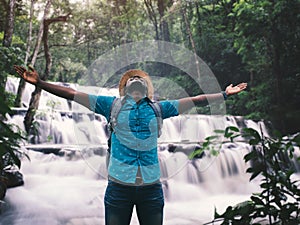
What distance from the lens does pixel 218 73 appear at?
22.4ft

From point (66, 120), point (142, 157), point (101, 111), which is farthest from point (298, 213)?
point (66, 120)

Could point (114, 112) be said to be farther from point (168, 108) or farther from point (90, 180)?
point (90, 180)

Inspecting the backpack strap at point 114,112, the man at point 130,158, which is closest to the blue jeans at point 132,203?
the man at point 130,158

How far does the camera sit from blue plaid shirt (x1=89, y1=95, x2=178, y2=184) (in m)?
0.92

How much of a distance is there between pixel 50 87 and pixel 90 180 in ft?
8.97

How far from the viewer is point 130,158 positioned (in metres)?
0.93

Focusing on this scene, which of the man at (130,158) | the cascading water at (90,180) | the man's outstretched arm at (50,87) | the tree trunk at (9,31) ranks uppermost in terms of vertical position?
the tree trunk at (9,31)

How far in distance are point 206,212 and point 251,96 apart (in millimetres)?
3189

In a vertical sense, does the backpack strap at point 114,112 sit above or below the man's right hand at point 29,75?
below

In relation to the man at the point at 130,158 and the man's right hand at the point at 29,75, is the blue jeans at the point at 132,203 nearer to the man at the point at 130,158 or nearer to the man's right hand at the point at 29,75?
the man at the point at 130,158

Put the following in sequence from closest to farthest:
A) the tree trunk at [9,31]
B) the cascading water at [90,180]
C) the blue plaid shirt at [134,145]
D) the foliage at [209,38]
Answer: the blue plaid shirt at [134,145] → the cascading water at [90,180] → the tree trunk at [9,31] → the foliage at [209,38]

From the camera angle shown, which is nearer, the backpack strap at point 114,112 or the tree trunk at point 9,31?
the backpack strap at point 114,112

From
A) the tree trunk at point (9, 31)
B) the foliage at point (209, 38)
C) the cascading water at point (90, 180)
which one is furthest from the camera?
the foliage at point (209, 38)

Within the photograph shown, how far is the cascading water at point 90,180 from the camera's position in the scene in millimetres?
2814
